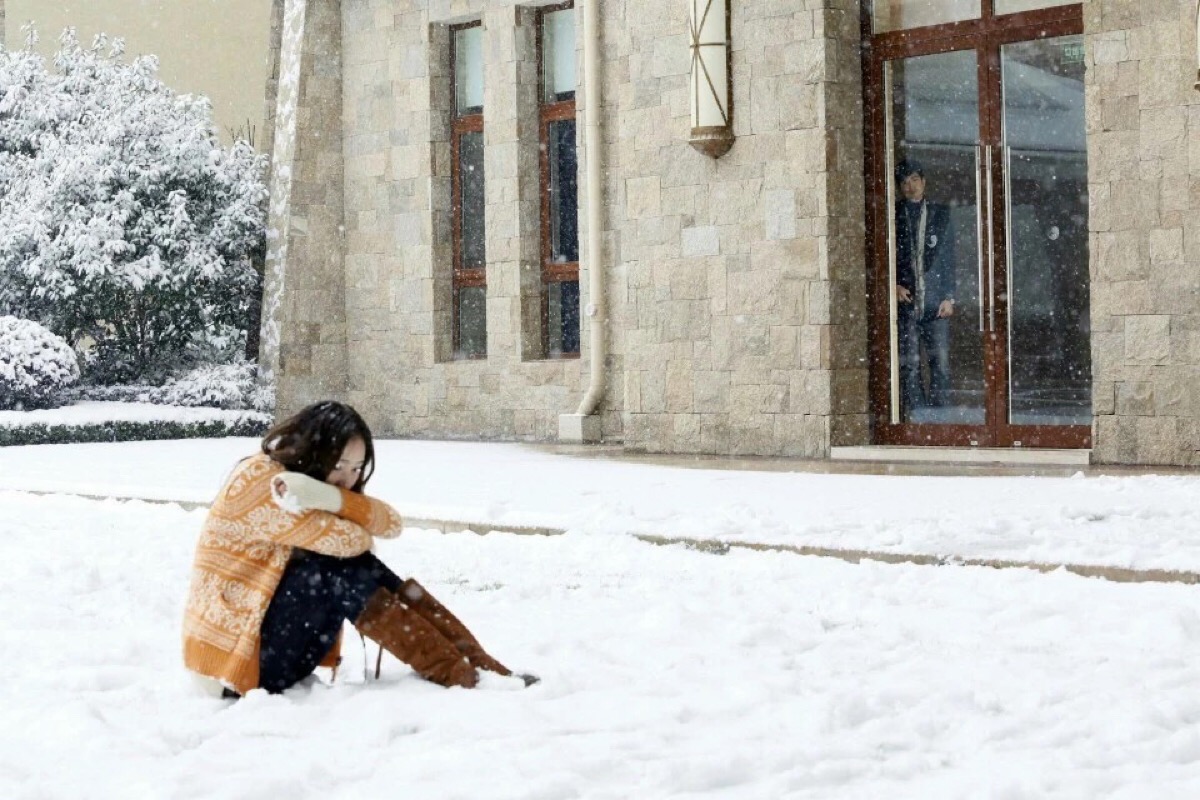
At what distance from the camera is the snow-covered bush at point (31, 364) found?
56.6ft

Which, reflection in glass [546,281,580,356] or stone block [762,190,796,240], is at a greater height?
stone block [762,190,796,240]

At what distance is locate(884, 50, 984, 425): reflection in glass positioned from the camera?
12406mm

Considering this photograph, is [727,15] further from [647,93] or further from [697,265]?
[697,265]

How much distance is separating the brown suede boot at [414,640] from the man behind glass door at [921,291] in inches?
325

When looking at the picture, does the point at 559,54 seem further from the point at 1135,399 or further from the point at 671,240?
the point at 1135,399

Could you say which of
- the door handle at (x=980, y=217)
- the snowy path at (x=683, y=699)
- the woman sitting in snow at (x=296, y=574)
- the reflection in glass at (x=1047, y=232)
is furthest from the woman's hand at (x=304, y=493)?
the door handle at (x=980, y=217)

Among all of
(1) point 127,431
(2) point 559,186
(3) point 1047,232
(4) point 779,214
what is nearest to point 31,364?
(1) point 127,431

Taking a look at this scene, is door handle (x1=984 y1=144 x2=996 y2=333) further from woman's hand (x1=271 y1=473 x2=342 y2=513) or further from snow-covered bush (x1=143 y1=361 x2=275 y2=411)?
snow-covered bush (x1=143 y1=361 x2=275 y2=411)

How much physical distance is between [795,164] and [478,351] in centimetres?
529

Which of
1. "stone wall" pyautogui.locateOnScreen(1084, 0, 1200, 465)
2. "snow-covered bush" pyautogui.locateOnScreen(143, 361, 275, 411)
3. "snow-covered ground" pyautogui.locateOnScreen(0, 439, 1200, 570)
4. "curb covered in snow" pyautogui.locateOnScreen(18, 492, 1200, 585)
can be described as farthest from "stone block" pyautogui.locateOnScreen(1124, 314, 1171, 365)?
"snow-covered bush" pyautogui.locateOnScreen(143, 361, 275, 411)

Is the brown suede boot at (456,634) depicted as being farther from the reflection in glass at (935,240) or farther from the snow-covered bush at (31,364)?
the snow-covered bush at (31,364)

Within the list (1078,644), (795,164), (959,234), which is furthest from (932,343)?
(1078,644)

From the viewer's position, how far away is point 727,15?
13.2m

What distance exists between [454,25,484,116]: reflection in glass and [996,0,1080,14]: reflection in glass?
625 cm
